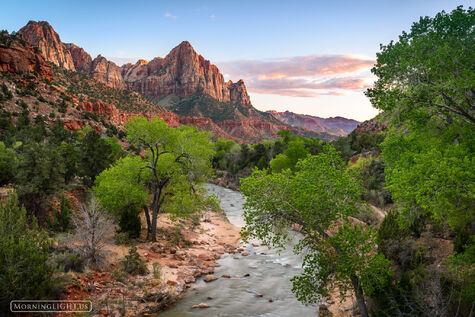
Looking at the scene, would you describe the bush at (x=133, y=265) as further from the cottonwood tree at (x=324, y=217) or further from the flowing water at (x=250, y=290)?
the cottonwood tree at (x=324, y=217)

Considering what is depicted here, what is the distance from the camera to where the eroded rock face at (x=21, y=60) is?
44.8 metres

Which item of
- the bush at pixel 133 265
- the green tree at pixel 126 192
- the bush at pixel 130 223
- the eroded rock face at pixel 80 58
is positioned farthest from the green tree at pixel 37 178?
the eroded rock face at pixel 80 58

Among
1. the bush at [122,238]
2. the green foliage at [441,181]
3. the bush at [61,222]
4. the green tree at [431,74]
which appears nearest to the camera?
the green foliage at [441,181]

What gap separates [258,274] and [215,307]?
14.8 ft

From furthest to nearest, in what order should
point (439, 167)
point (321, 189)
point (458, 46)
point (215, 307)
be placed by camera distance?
point (215, 307) → point (458, 46) → point (321, 189) → point (439, 167)

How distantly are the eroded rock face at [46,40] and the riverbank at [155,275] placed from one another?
166m

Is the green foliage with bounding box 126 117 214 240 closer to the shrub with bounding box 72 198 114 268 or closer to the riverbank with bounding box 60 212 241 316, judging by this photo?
the riverbank with bounding box 60 212 241 316

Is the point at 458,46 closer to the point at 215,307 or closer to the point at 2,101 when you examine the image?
the point at 215,307

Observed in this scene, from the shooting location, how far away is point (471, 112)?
31.0 ft

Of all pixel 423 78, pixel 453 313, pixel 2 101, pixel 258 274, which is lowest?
pixel 258 274

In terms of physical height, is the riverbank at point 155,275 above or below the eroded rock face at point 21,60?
below

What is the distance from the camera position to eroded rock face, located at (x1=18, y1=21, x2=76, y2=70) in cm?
14188

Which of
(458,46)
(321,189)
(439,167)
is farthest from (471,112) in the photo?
(321,189)

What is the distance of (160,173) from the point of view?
58.2 ft
